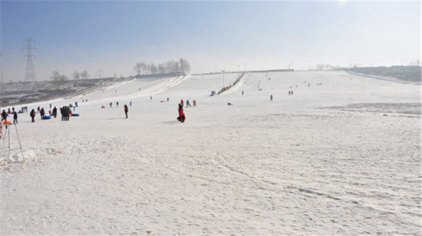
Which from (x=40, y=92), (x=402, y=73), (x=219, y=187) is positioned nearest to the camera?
(x=219, y=187)

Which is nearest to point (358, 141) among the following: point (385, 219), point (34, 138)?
point (385, 219)

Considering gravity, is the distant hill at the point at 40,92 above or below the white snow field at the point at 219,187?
above

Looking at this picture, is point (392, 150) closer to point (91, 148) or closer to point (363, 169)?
point (363, 169)

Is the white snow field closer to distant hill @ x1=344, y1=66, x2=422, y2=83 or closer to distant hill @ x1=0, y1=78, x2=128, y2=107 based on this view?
distant hill @ x1=0, y1=78, x2=128, y2=107

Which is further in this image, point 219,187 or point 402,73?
point 402,73

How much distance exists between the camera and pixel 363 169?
30.4ft

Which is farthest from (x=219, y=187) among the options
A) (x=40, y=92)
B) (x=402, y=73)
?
(x=402, y=73)

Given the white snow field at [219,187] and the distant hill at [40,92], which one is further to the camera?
the distant hill at [40,92]

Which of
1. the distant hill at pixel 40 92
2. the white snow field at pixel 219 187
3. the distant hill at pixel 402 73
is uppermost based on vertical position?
the distant hill at pixel 402 73

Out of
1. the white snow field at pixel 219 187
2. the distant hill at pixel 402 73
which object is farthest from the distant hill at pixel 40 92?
the distant hill at pixel 402 73

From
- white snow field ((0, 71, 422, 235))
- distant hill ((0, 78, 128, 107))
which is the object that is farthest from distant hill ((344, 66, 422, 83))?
distant hill ((0, 78, 128, 107))

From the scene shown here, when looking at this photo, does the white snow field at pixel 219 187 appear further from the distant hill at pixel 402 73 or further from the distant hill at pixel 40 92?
the distant hill at pixel 402 73

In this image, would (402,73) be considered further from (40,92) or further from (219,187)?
(40,92)

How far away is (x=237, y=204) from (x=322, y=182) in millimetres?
2901
